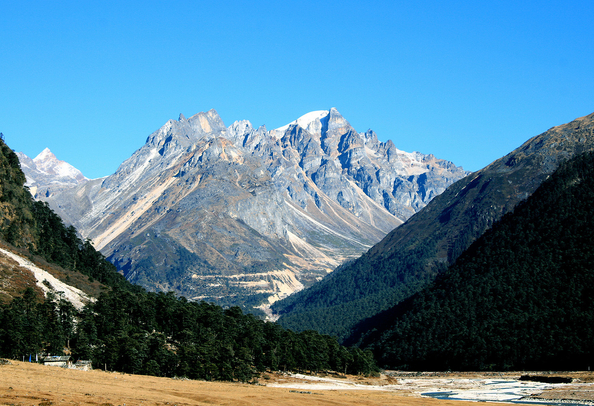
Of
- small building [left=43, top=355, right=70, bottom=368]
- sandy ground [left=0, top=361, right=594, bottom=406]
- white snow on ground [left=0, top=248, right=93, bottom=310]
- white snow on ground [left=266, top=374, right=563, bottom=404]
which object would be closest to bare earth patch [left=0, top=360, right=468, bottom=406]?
sandy ground [left=0, top=361, right=594, bottom=406]

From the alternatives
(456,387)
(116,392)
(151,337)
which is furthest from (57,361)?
(456,387)

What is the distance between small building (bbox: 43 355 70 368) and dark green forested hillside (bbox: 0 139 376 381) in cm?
192

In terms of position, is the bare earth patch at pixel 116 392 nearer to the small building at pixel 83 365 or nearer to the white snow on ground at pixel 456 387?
the small building at pixel 83 365

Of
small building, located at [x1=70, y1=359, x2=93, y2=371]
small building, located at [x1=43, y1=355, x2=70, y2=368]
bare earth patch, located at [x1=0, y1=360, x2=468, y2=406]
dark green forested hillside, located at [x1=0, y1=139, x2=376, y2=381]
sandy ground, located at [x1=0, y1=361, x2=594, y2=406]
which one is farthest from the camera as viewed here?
dark green forested hillside, located at [x1=0, y1=139, x2=376, y2=381]

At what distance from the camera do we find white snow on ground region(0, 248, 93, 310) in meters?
154

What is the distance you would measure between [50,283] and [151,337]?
153 ft

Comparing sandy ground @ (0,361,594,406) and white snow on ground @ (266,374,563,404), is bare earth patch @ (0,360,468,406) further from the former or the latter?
white snow on ground @ (266,374,563,404)

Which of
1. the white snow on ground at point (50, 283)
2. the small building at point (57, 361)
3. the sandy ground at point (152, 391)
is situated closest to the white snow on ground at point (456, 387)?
the sandy ground at point (152, 391)

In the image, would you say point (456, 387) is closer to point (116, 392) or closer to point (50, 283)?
point (116, 392)

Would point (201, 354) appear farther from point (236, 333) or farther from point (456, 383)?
point (456, 383)

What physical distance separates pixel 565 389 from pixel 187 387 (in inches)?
3669

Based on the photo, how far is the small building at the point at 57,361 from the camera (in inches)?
4422

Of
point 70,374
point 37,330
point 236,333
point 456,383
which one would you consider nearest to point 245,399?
point 70,374

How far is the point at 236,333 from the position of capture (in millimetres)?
166125
